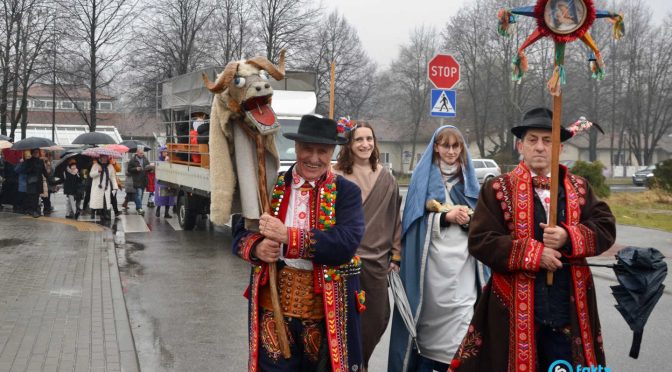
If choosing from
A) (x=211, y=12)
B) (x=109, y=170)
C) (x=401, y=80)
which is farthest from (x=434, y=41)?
(x=109, y=170)

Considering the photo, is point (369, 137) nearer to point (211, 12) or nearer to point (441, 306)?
point (441, 306)

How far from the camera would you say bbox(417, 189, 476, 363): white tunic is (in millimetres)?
5012

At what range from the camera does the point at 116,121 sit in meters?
70.1

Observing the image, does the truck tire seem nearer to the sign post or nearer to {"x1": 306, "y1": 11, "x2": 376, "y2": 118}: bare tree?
the sign post

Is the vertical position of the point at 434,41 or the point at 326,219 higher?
the point at 434,41

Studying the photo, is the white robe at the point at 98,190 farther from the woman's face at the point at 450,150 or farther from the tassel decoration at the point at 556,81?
the tassel decoration at the point at 556,81

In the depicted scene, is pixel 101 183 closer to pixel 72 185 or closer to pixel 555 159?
pixel 72 185

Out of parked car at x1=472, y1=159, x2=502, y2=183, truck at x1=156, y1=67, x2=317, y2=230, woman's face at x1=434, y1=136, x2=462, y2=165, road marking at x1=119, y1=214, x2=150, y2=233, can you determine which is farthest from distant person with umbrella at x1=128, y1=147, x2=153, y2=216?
parked car at x1=472, y1=159, x2=502, y2=183

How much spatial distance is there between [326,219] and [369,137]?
1730 mm

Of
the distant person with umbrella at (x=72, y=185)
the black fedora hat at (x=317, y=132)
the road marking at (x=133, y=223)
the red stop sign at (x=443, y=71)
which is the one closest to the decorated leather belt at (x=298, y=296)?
the black fedora hat at (x=317, y=132)

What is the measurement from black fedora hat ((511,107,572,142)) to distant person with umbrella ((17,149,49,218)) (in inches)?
662

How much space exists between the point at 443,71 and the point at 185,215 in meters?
6.74

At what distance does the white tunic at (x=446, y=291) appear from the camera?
5012mm

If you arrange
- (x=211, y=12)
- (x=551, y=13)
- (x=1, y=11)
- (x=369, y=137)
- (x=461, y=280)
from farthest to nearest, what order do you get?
(x=211, y=12) → (x=1, y=11) → (x=369, y=137) → (x=461, y=280) → (x=551, y=13)
